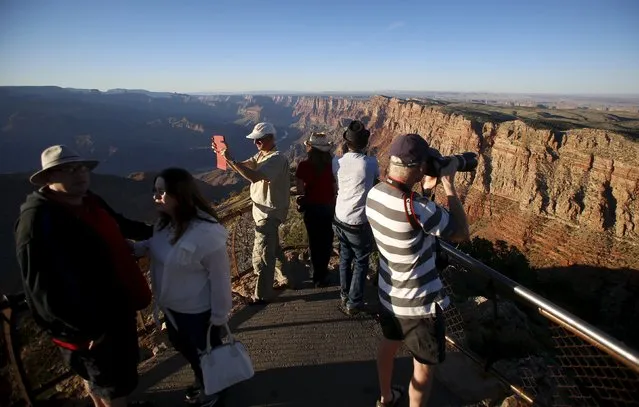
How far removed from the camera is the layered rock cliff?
1326 inches

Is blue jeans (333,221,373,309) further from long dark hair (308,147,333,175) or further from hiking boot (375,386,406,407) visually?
hiking boot (375,386,406,407)

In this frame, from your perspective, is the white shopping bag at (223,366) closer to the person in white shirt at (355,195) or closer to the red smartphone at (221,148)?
the person in white shirt at (355,195)

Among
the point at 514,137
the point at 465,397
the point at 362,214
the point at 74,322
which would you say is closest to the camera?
the point at 74,322

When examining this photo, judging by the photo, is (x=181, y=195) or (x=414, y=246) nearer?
(x=414, y=246)

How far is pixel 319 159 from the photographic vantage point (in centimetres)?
438

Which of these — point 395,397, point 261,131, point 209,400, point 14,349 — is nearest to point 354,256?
point 395,397

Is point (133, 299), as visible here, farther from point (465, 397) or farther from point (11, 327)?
point (465, 397)

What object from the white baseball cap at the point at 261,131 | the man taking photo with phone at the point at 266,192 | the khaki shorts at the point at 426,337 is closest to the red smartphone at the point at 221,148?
the man taking photo with phone at the point at 266,192

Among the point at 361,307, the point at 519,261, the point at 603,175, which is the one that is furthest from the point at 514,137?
the point at 361,307

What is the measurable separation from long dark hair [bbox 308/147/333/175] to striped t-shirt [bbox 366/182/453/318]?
6.74ft

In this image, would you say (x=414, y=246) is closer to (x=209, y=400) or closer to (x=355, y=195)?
(x=355, y=195)

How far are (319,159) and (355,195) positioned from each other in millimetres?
859

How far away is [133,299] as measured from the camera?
7.91 feet

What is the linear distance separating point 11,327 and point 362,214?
10.0 feet
